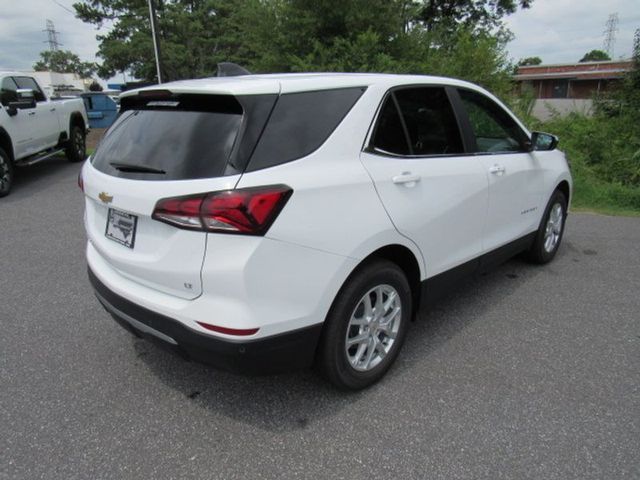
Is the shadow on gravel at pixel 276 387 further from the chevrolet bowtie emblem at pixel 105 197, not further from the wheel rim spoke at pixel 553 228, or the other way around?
the wheel rim spoke at pixel 553 228

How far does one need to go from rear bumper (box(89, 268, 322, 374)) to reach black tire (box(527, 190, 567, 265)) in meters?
2.98

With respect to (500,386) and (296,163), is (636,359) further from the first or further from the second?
(296,163)

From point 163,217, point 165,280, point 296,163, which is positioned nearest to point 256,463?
point 165,280

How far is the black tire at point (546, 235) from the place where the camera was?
439 cm

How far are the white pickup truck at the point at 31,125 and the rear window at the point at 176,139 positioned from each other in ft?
21.6

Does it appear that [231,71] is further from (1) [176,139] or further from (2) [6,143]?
(2) [6,143]

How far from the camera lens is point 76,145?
35.8 feet

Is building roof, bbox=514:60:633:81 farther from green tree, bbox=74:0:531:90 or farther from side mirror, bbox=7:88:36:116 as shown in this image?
side mirror, bbox=7:88:36:116

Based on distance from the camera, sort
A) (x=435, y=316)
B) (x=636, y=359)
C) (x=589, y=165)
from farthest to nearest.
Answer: (x=589, y=165) → (x=435, y=316) → (x=636, y=359)

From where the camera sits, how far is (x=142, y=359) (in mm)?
3035

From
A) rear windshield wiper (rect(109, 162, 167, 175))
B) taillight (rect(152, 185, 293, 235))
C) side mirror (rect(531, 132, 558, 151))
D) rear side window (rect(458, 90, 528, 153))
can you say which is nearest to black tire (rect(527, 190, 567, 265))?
side mirror (rect(531, 132, 558, 151))

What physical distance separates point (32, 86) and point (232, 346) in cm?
952

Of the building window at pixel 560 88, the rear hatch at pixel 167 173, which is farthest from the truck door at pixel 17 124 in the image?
the building window at pixel 560 88

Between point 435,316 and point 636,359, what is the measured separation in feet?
4.27
